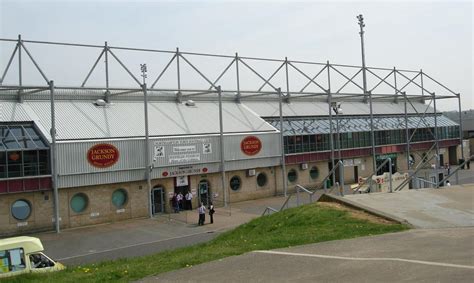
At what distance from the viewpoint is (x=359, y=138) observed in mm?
49219

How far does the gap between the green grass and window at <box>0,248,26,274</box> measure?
2446mm

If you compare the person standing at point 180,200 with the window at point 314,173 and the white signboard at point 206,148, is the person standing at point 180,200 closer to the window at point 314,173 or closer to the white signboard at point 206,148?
the white signboard at point 206,148

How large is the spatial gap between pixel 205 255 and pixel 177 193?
22.9m

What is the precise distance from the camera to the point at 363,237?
41.7 ft

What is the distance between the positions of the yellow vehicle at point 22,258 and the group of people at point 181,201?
17698mm

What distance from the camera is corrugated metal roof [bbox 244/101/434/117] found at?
46.0 metres

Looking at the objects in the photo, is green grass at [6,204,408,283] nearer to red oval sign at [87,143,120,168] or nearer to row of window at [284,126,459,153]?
red oval sign at [87,143,120,168]

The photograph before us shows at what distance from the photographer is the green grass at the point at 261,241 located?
1144 cm

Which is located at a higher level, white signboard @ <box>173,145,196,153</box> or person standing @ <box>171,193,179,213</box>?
white signboard @ <box>173,145,196,153</box>

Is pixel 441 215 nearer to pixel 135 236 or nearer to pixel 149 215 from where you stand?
pixel 135 236

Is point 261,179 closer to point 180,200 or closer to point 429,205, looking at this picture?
point 180,200

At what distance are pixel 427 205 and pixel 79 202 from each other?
2084cm

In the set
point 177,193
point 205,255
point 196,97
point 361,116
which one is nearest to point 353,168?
point 361,116

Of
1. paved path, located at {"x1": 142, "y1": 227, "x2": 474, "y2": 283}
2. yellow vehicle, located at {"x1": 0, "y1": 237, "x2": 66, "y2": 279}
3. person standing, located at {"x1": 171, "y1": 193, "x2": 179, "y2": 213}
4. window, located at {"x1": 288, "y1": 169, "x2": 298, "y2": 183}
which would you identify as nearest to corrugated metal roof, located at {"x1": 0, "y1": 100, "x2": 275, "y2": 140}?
window, located at {"x1": 288, "y1": 169, "x2": 298, "y2": 183}
